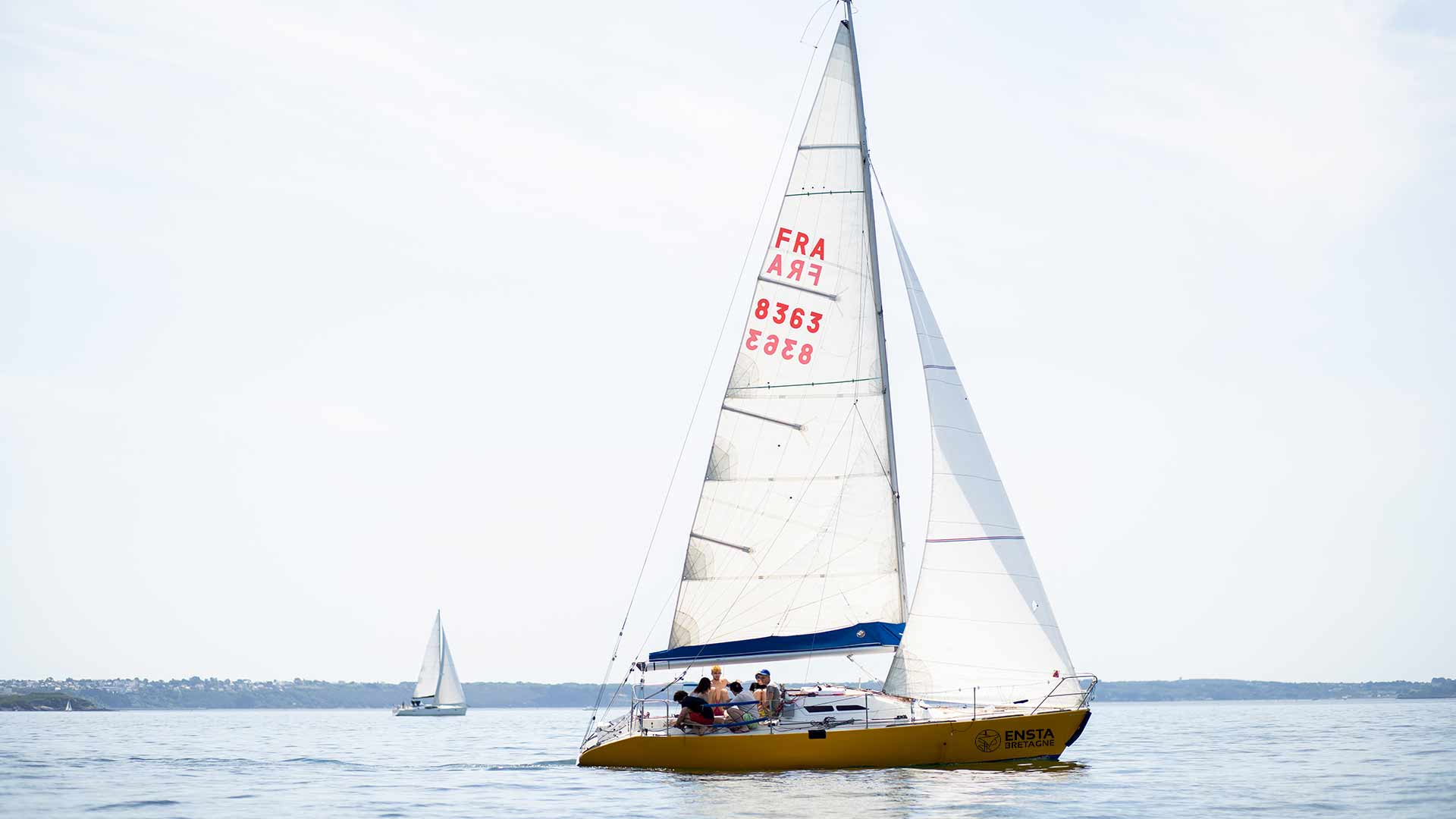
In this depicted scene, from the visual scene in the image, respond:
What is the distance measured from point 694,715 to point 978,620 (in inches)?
217

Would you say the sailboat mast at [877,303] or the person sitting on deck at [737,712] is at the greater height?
the sailboat mast at [877,303]

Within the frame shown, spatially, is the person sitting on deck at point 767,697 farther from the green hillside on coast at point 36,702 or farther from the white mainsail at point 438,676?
the green hillside on coast at point 36,702

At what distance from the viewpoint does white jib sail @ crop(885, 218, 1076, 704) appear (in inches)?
1002

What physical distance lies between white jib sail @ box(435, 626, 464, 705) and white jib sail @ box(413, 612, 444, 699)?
0.25 metres

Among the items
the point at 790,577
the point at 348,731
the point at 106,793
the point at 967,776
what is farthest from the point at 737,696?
the point at 348,731

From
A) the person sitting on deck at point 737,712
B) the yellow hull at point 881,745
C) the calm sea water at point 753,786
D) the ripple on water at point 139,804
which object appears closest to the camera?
the calm sea water at point 753,786

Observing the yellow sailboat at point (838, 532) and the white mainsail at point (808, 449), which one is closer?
the yellow sailboat at point (838, 532)

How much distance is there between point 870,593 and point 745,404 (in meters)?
4.35

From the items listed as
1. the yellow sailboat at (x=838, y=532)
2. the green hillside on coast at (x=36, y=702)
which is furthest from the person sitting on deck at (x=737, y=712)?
the green hillside on coast at (x=36, y=702)

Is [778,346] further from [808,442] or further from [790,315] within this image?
[808,442]

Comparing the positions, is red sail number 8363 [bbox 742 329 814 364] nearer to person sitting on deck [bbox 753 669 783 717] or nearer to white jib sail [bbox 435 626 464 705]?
person sitting on deck [bbox 753 669 783 717]

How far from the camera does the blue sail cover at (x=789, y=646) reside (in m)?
26.1

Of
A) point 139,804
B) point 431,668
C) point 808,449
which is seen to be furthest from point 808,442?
point 431,668

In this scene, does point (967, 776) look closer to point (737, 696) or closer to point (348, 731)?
point (737, 696)
